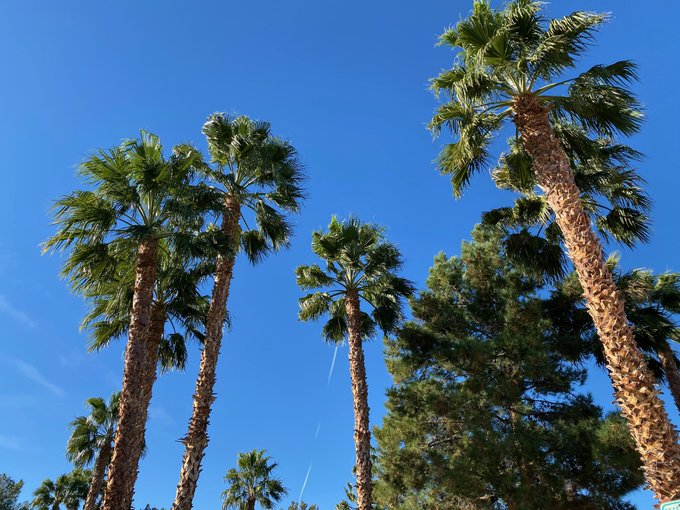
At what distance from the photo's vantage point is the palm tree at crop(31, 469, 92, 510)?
31.5 meters

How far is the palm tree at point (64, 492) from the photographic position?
103ft

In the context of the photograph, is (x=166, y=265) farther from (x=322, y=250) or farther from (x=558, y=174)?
(x=558, y=174)

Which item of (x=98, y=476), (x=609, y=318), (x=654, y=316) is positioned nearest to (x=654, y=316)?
(x=654, y=316)

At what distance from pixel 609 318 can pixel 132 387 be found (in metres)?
8.68

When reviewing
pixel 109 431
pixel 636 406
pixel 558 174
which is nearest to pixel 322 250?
pixel 558 174

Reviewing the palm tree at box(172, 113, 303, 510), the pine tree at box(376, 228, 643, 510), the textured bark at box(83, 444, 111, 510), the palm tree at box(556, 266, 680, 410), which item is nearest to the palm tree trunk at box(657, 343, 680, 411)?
the palm tree at box(556, 266, 680, 410)

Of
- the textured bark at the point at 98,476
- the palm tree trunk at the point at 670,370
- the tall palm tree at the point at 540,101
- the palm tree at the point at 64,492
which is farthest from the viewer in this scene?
the palm tree at the point at 64,492

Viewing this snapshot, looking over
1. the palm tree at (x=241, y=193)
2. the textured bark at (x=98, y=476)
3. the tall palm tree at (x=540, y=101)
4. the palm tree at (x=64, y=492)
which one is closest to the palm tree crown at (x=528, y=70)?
the tall palm tree at (x=540, y=101)

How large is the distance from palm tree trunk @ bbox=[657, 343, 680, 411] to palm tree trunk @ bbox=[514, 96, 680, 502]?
9.12 m

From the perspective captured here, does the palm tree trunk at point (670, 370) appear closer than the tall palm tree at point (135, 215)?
No

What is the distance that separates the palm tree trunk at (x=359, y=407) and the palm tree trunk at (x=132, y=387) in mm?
A: 5698

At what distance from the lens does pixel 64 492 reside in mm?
31719

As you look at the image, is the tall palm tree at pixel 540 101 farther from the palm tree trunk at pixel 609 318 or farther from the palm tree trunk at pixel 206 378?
the palm tree trunk at pixel 206 378

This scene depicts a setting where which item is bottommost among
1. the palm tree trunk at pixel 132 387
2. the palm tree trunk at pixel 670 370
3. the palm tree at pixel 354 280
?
the palm tree trunk at pixel 132 387
